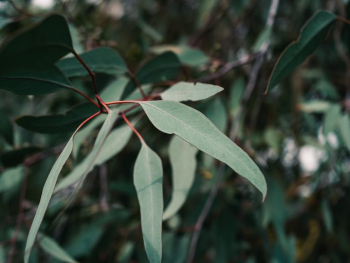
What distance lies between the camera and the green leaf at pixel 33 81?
472mm

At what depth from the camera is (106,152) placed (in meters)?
0.74

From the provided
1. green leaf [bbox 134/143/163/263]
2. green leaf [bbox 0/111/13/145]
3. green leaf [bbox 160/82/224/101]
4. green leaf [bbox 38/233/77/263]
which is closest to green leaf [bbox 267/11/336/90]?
green leaf [bbox 160/82/224/101]

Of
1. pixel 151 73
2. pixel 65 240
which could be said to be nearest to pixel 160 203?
pixel 151 73

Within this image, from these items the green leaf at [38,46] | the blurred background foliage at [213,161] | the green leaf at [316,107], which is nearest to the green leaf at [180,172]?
the blurred background foliage at [213,161]

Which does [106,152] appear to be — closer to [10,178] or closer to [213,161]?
[10,178]

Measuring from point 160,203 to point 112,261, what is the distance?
73 cm

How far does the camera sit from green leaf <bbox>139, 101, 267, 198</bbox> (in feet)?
1.53

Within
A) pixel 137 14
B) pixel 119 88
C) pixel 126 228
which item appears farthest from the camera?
pixel 137 14

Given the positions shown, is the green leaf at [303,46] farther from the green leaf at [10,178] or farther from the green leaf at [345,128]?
the green leaf at [10,178]

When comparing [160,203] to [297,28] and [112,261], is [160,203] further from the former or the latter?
[297,28]

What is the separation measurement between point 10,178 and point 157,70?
45cm

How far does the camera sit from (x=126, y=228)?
3.81ft

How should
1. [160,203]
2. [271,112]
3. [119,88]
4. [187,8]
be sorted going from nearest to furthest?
[160,203], [119,88], [271,112], [187,8]

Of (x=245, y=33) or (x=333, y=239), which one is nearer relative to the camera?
(x=333, y=239)
